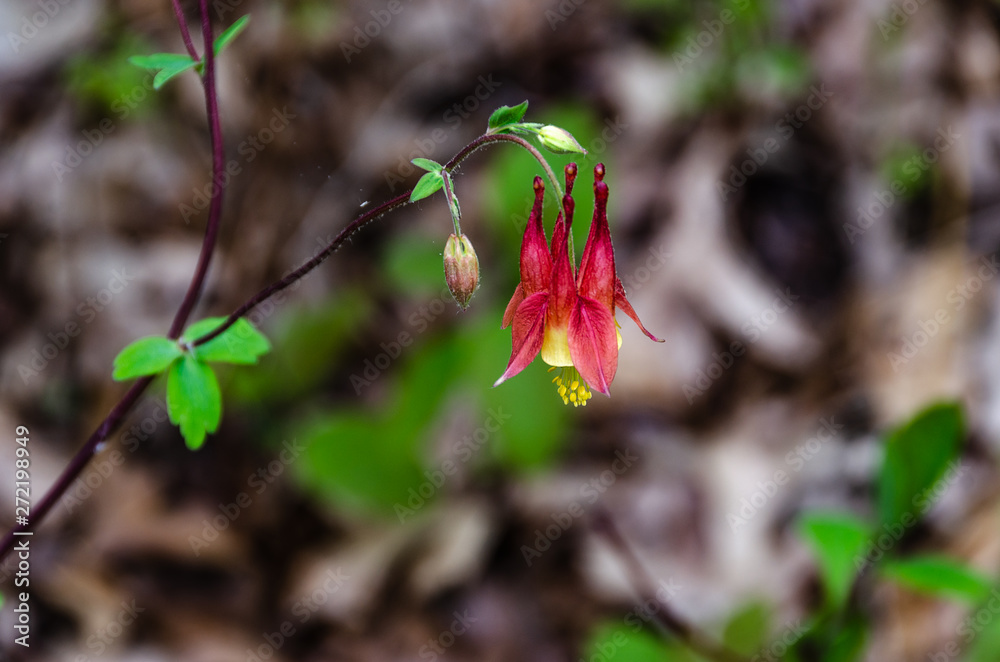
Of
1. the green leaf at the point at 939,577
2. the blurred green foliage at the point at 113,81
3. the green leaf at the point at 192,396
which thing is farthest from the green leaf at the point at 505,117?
the blurred green foliage at the point at 113,81

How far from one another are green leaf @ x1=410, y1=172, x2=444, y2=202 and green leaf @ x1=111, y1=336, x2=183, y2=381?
2.24 feet

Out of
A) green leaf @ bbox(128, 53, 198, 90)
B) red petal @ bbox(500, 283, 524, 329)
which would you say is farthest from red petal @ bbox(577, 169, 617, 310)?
green leaf @ bbox(128, 53, 198, 90)

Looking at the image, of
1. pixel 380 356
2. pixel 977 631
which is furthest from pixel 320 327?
pixel 977 631

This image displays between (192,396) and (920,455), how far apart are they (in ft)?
5.82

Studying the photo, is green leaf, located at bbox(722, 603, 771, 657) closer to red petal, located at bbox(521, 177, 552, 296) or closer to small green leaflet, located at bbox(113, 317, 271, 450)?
red petal, located at bbox(521, 177, 552, 296)

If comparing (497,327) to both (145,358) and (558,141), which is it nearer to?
(145,358)

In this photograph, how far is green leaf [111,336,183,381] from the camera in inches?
65.0

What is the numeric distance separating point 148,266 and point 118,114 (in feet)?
2.87

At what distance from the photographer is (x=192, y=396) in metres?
1.75

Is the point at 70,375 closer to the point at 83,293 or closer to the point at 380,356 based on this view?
the point at 83,293

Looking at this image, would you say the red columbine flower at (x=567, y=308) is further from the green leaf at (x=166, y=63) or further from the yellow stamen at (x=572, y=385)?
the green leaf at (x=166, y=63)

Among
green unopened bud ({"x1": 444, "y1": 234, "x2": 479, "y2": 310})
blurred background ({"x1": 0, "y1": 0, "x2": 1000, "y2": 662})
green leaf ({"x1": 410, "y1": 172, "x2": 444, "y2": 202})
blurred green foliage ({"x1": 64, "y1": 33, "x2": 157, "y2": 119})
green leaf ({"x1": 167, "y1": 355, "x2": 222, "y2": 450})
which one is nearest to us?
green leaf ({"x1": 410, "y1": 172, "x2": 444, "y2": 202})

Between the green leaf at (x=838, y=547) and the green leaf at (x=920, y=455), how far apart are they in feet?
0.69

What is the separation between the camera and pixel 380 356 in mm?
3723
